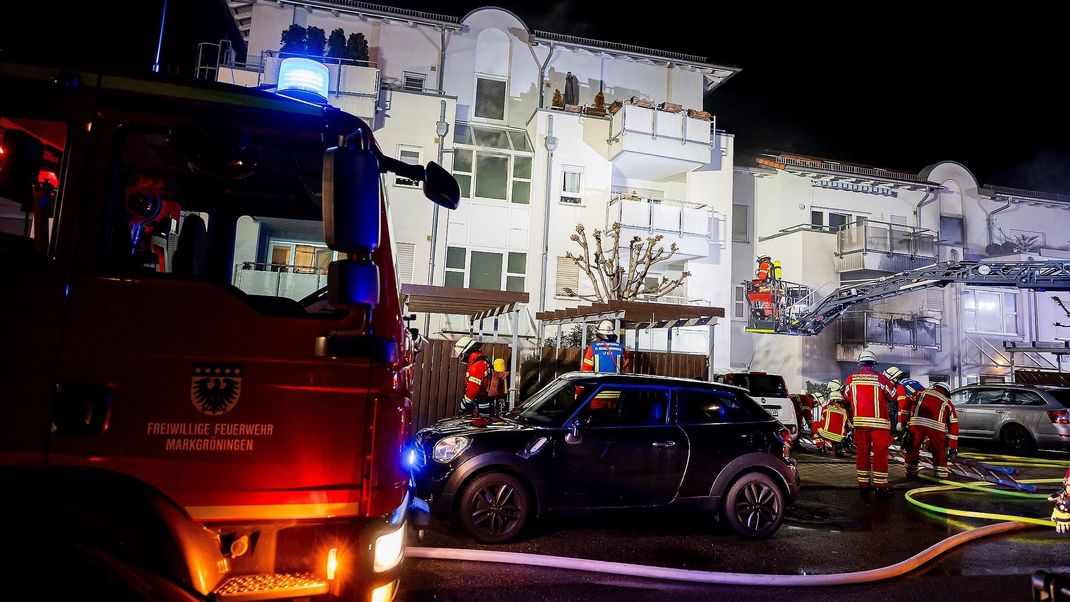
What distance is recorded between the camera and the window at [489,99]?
71.6 feet

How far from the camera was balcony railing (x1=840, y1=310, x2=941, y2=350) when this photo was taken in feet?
76.0

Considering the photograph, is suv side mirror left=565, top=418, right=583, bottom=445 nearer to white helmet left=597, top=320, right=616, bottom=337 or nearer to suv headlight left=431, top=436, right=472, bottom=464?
suv headlight left=431, top=436, right=472, bottom=464

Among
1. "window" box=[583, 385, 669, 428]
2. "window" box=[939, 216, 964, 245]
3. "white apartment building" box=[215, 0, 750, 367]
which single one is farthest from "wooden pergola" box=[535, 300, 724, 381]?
"window" box=[939, 216, 964, 245]

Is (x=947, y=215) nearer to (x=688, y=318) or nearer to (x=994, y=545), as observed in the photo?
(x=688, y=318)

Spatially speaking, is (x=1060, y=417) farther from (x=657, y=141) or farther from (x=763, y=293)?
(x=657, y=141)

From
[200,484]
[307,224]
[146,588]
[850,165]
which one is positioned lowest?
[146,588]

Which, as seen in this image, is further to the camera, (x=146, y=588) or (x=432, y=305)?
(x=432, y=305)

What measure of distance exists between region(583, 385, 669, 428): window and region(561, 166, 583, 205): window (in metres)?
14.8

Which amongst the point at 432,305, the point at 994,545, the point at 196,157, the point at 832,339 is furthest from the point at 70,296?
the point at 832,339

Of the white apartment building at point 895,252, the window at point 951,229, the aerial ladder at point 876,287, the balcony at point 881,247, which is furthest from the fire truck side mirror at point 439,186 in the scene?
the window at point 951,229

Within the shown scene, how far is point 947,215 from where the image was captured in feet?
88.0

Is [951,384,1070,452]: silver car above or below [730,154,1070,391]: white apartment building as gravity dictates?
below

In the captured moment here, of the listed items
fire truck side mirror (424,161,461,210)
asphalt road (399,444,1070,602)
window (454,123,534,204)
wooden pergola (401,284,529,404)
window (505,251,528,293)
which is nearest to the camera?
fire truck side mirror (424,161,461,210)

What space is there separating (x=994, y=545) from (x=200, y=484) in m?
7.84
